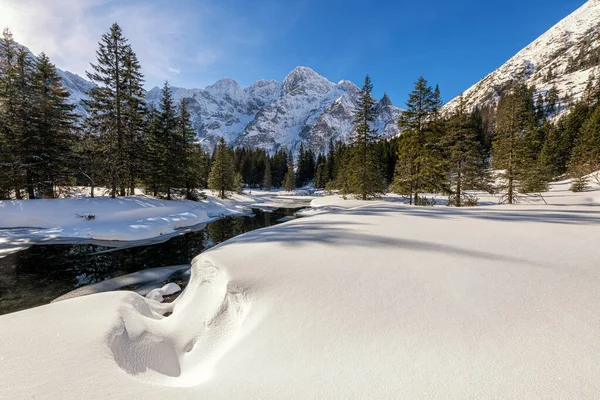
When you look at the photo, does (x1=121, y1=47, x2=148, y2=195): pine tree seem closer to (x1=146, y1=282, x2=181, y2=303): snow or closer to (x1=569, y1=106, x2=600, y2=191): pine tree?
(x1=146, y1=282, x2=181, y2=303): snow

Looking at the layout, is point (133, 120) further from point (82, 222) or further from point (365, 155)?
point (365, 155)

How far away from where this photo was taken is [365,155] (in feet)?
92.3

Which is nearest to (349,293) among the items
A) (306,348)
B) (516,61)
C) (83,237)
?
(306,348)

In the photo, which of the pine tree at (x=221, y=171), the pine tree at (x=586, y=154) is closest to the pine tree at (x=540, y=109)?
the pine tree at (x=586, y=154)

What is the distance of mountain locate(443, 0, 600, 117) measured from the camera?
361 feet

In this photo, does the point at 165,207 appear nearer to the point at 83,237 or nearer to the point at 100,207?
the point at 100,207

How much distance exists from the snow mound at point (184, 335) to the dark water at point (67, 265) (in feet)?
15.5

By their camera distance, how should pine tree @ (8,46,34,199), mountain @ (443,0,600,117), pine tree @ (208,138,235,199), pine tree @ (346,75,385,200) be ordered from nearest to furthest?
pine tree @ (8,46,34,199) < pine tree @ (346,75,385,200) < pine tree @ (208,138,235,199) < mountain @ (443,0,600,117)

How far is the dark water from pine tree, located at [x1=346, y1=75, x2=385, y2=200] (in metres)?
19.6

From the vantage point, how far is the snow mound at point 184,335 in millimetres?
2529

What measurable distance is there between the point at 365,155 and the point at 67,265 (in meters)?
26.7

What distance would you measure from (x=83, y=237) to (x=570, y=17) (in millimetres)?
304206

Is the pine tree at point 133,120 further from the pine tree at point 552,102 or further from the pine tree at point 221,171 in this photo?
the pine tree at point 552,102

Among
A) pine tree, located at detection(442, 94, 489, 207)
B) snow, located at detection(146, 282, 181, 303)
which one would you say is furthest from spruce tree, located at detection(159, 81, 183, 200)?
pine tree, located at detection(442, 94, 489, 207)
